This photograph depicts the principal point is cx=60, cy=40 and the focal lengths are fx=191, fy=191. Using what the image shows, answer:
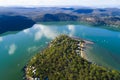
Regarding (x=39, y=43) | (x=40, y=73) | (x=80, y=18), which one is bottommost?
(x=80, y=18)

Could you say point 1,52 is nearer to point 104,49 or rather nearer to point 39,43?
point 39,43

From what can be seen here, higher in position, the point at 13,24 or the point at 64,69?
the point at 64,69

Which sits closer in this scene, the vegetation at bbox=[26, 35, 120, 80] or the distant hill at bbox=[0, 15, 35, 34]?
the vegetation at bbox=[26, 35, 120, 80]

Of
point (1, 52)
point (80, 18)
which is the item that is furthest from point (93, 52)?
point (80, 18)

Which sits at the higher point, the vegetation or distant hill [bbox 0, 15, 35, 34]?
the vegetation

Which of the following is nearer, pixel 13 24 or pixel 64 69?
pixel 64 69

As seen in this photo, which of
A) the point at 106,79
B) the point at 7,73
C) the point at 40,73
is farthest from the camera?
the point at 7,73

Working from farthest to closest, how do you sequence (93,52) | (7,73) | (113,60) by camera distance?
(93,52), (113,60), (7,73)

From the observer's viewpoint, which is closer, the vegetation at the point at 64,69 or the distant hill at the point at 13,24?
the vegetation at the point at 64,69
